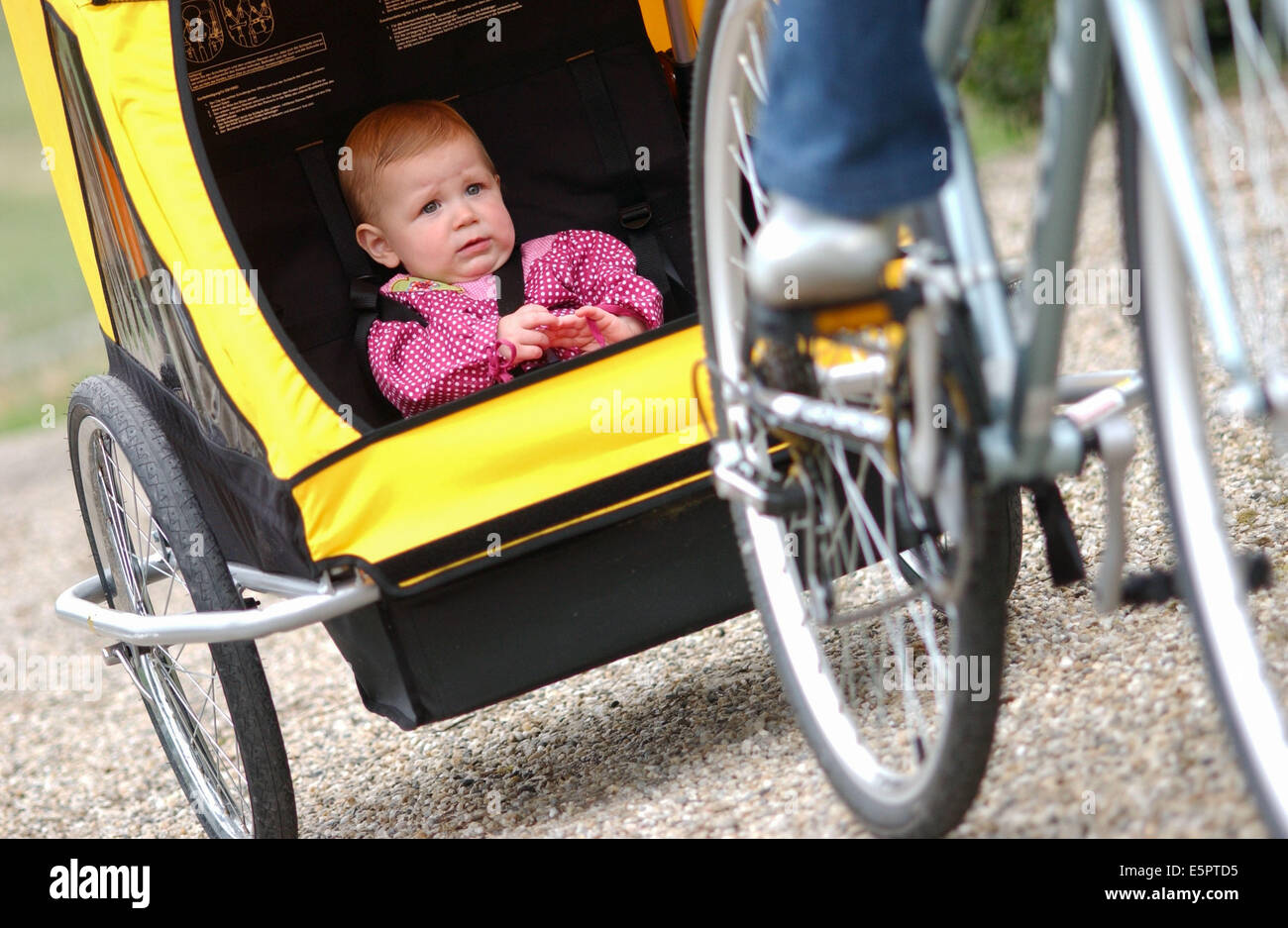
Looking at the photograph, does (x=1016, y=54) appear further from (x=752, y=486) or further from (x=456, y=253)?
(x=752, y=486)

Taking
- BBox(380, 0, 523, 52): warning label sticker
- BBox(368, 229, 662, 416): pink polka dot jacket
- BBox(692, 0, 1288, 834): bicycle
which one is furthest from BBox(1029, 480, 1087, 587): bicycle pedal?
BBox(380, 0, 523, 52): warning label sticker

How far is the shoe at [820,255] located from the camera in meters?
1.33

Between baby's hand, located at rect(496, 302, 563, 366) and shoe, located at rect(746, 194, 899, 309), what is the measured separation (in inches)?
41.3

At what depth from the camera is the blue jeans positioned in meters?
1.28

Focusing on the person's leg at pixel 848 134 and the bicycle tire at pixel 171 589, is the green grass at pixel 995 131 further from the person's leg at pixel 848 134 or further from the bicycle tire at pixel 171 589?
the person's leg at pixel 848 134

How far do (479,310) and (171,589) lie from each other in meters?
0.73

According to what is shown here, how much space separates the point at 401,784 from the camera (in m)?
2.78

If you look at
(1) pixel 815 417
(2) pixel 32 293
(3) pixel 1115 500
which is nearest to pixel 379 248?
(1) pixel 815 417

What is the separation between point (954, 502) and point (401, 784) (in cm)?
171

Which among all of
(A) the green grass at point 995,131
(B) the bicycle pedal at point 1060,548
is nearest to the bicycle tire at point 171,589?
(B) the bicycle pedal at point 1060,548

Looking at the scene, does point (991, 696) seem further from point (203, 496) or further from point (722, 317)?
point (203, 496)

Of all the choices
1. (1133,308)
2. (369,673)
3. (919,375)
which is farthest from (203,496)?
(1133,308)

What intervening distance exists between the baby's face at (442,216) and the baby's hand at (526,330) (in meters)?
0.23

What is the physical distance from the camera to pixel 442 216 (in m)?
2.59
